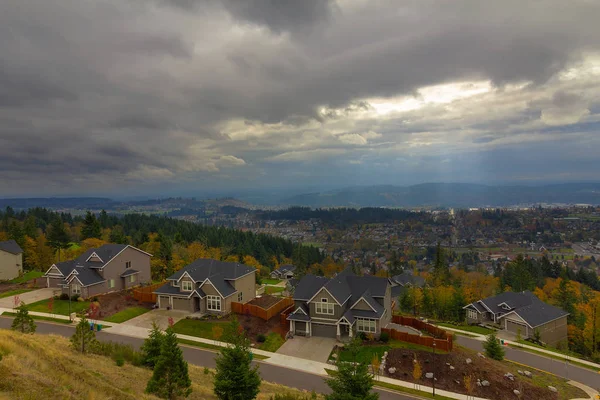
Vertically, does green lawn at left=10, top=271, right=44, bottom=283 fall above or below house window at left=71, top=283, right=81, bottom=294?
below

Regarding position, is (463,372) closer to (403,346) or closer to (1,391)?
(403,346)

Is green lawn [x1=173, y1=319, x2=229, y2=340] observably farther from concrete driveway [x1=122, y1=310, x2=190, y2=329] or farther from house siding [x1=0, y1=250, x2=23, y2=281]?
house siding [x1=0, y1=250, x2=23, y2=281]

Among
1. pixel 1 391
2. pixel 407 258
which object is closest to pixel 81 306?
pixel 1 391

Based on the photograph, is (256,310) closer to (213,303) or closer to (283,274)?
(213,303)

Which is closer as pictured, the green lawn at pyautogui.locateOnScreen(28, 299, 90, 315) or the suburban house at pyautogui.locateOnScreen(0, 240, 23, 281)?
the green lawn at pyautogui.locateOnScreen(28, 299, 90, 315)

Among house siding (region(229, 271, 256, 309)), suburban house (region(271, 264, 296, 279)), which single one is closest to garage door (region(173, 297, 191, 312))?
house siding (region(229, 271, 256, 309))

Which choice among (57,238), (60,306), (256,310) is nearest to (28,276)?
(57,238)
